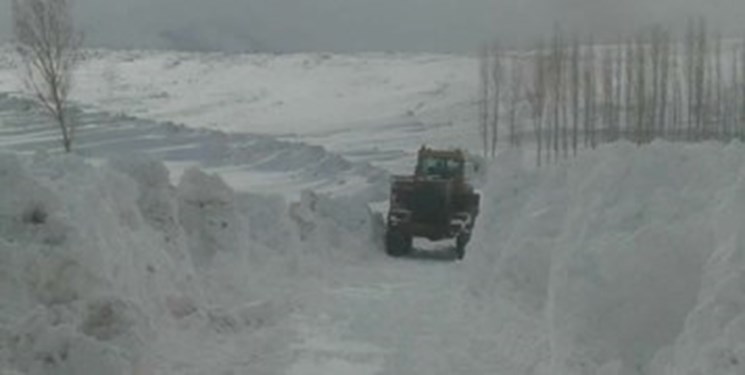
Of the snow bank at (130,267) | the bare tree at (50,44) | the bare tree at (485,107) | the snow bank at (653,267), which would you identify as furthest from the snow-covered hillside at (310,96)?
the snow bank at (653,267)

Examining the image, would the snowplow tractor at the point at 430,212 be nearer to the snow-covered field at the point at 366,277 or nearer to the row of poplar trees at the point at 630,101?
the snow-covered field at the point at 366,277

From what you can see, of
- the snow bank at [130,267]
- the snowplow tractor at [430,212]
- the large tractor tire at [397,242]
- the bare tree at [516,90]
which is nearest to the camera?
the snow bank at [130,267]

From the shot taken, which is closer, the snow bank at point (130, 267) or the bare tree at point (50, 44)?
the snow bank at point (130, 267)

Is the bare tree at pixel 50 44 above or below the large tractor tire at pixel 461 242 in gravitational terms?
above

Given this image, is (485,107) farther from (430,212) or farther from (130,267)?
(130,267)

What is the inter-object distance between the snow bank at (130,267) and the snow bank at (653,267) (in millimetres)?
3614

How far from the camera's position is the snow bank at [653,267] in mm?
7168

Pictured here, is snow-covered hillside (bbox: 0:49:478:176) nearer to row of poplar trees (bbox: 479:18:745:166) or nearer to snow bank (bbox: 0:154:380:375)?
row of poplar trees (bbox: 479:18:745:166)

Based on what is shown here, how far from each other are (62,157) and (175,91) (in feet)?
384

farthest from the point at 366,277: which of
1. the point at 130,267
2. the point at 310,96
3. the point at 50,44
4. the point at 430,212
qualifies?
the point at 310,96

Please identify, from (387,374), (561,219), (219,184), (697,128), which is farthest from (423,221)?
(697,128)

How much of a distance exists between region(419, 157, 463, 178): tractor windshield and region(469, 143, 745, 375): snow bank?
45.0 feet

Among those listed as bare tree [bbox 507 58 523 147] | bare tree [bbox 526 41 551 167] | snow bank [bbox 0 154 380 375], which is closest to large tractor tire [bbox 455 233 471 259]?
snow bank [bbox 0 154 380 375]

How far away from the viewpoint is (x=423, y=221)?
81.3 ft
